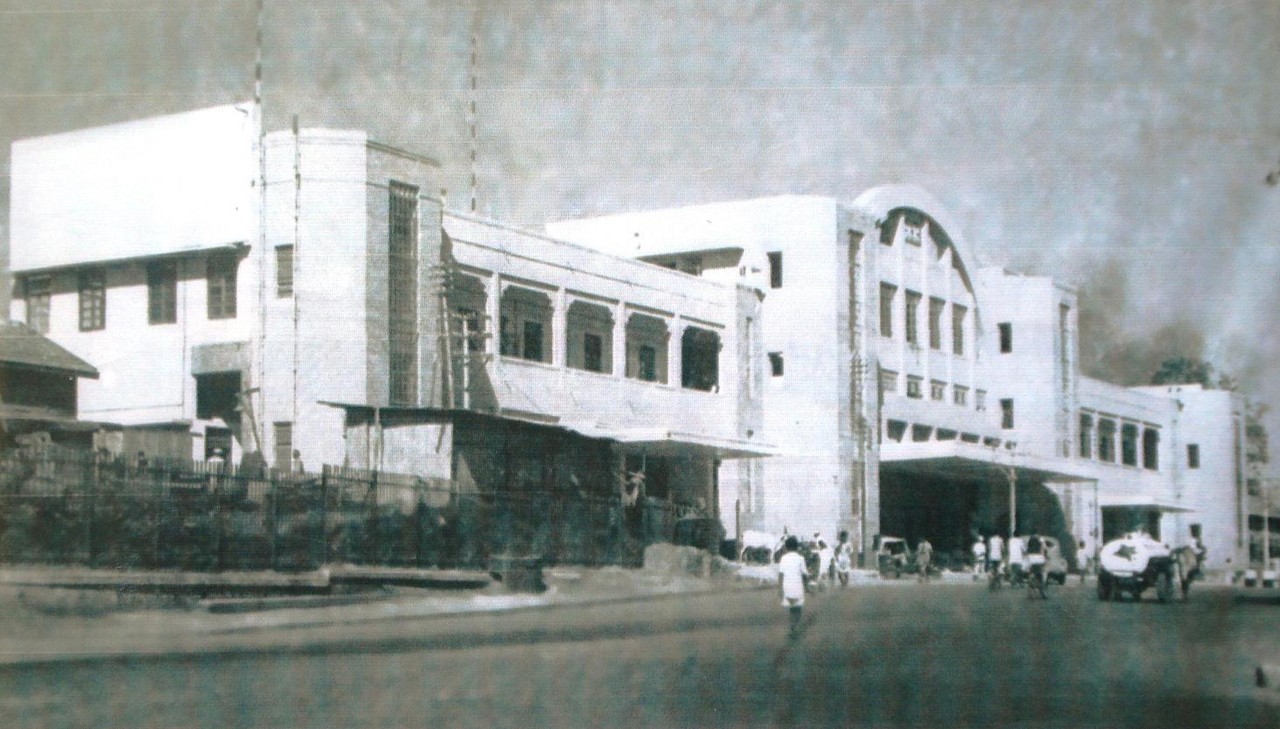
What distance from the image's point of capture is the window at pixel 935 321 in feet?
173

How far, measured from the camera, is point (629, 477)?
3803cm

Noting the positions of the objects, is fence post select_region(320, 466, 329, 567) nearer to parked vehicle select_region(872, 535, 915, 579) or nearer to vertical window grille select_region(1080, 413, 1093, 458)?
parked vehicle select_region(872, 535, 915, 579)

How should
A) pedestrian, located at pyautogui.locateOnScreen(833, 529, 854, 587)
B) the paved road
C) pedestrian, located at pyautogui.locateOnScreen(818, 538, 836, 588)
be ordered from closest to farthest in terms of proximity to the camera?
1. the paved road
2. pedestrian, located at pyautogui.locateOnScreen(833, 529, 854, 587)
3. pedestrian, located at pyautogui.locateOnScreen(818, 538, 836, 588)

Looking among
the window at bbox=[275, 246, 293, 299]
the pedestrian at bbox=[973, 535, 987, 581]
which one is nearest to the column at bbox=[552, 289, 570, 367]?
the window at bbox=[275, 246, 293, 299]

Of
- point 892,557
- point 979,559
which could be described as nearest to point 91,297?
point 892,557

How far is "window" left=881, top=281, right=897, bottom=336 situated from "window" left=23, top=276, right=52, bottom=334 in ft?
93.5

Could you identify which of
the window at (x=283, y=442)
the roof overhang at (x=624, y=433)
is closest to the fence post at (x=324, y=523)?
the roof overhang at (x=624, y=433)

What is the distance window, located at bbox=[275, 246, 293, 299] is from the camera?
30625 mm

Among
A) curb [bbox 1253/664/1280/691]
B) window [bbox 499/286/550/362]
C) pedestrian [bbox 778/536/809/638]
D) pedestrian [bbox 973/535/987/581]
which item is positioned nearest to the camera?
curb [bbox 1253/664/1280/691]

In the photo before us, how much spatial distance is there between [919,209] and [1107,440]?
33.0 feet

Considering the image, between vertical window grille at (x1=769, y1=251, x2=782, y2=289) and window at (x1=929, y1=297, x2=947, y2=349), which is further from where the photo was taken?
window at (x1=929, y1=297, x2=947, y2=349)

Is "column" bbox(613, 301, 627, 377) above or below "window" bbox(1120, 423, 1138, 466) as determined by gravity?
above

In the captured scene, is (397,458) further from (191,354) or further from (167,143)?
(167,143)

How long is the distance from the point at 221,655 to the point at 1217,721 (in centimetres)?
920
